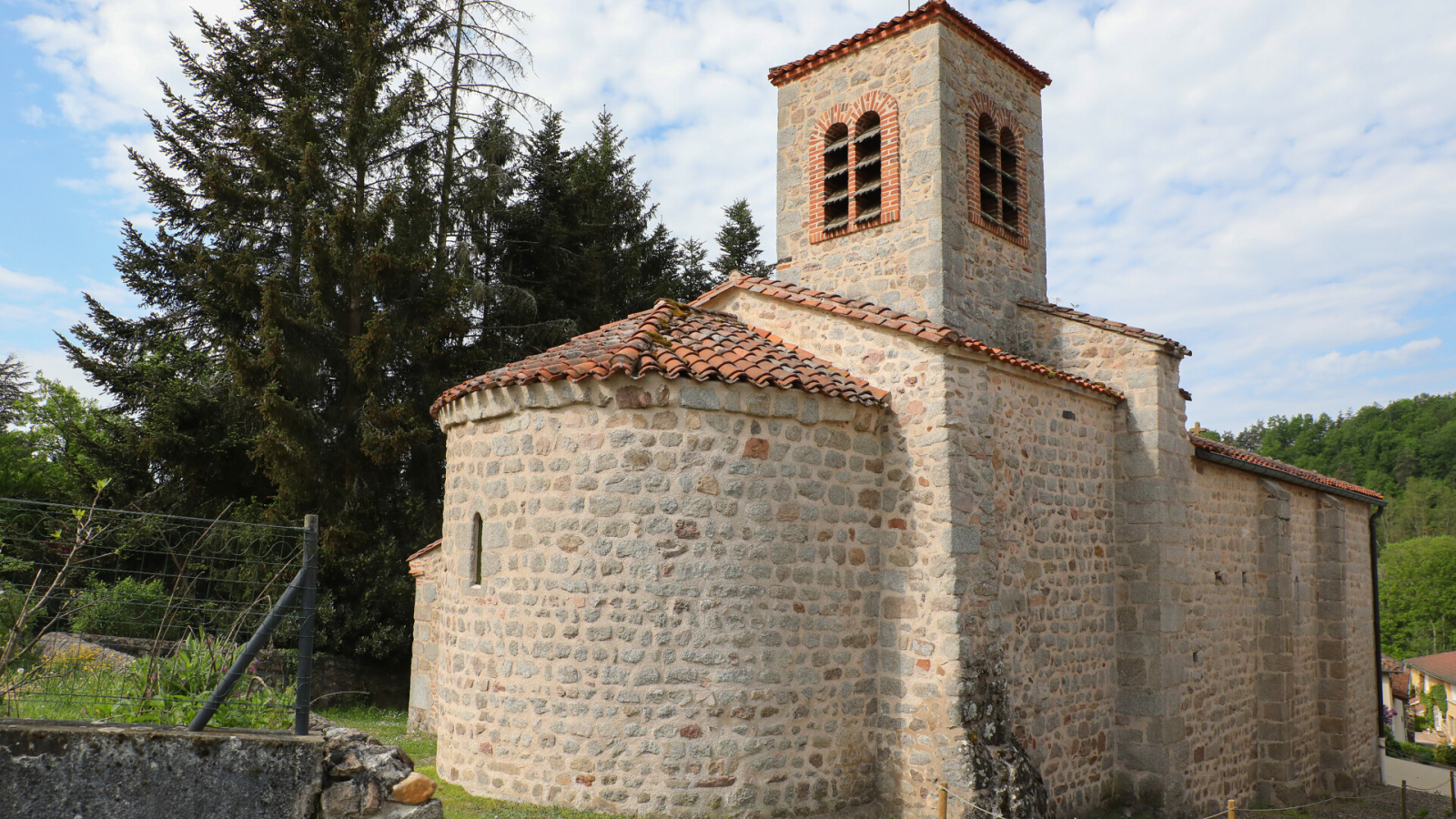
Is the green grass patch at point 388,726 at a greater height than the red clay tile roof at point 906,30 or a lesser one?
A: lesser

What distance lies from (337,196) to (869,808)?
15.3 meters

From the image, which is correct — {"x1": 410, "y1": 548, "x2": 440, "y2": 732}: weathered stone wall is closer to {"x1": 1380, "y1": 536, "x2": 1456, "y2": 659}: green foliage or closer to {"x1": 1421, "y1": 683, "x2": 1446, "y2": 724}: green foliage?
{"x1": 1421, "y1": 683, "x2": 1446, "y2": 724}: green foliage

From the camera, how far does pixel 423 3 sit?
19641mm

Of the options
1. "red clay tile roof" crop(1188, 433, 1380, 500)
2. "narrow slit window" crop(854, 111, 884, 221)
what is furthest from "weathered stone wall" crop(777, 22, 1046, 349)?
"red clay tile roof" crop(1188, 433, 1380, 500)

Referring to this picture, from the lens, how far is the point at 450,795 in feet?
26.7

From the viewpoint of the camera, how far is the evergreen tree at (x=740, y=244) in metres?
27.2

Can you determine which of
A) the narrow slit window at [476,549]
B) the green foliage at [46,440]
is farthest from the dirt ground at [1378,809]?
the green foliage at [46,440]

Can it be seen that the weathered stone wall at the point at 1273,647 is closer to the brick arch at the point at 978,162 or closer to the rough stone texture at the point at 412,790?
the brick arch at the point at 978,162

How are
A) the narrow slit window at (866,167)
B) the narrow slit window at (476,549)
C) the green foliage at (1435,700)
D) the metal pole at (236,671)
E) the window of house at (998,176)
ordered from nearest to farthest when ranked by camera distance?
the metal pole at (236,671)
the narrow slit window at (476,549)
the narrow slit window at (866,167)
the window of house at (998,176)
the green foliage at (1435,700)

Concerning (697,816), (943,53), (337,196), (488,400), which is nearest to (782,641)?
(697,816)

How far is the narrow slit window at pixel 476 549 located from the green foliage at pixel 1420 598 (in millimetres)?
58222

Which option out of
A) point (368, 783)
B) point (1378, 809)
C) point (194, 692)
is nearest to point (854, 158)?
point (368, 783)

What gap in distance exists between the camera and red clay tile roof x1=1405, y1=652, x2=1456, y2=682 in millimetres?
39034

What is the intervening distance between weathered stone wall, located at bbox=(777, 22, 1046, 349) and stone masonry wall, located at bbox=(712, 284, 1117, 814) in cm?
172
